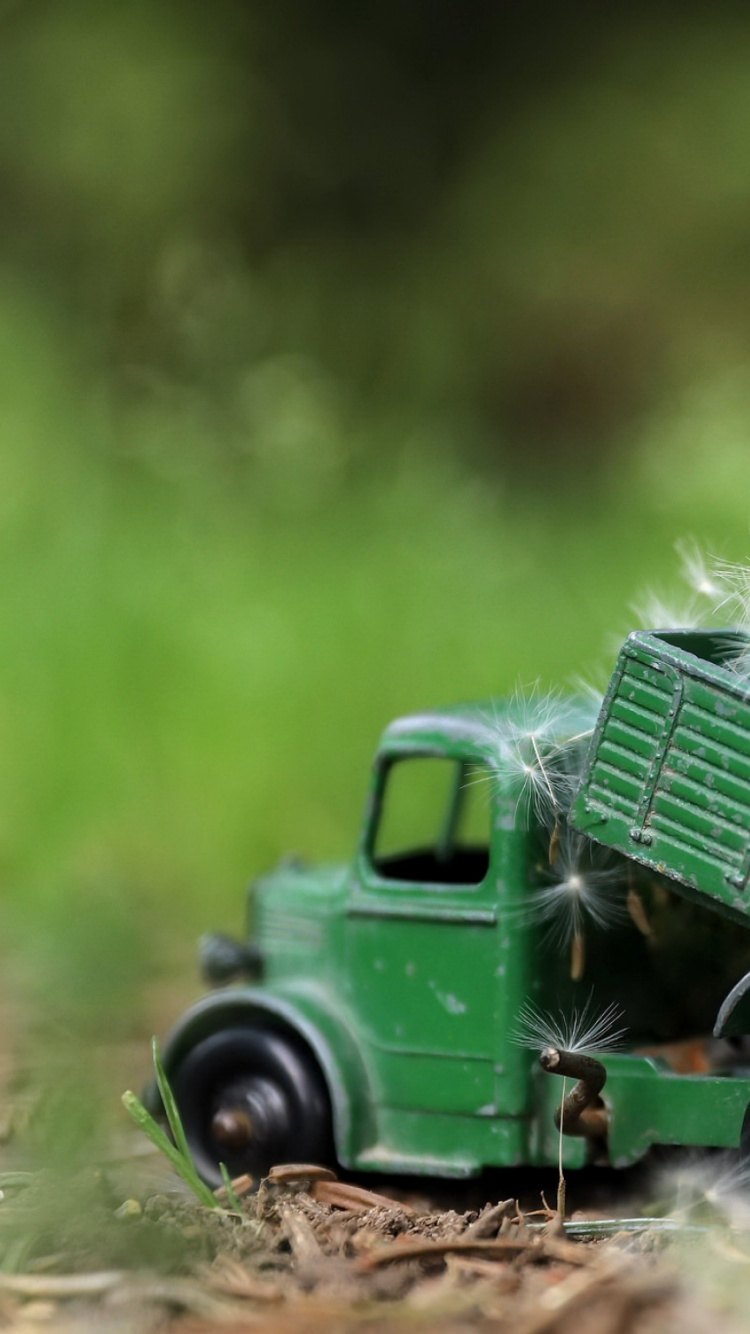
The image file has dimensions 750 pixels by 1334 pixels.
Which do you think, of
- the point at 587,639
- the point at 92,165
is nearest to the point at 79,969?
the point at 587,639

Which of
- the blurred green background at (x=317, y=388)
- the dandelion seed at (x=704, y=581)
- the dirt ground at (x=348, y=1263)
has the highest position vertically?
the blurred green background at (x=317, y=388)

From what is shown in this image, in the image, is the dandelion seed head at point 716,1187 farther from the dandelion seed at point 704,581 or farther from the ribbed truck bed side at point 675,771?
the dandelion seed at point 704,581

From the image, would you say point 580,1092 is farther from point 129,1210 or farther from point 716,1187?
point 129,1210

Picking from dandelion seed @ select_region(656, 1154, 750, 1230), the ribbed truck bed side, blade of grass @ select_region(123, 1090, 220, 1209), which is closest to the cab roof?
the ribbed truck bed side

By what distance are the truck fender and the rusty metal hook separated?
0.62 meters

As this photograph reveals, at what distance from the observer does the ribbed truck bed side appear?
3803 mm

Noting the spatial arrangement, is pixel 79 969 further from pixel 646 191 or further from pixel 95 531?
pixel 646 191

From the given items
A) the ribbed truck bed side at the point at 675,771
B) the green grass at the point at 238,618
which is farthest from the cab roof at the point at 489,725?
the green grass at the point at 238,618

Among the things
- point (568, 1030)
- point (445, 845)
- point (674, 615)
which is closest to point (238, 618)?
point (445, 845)

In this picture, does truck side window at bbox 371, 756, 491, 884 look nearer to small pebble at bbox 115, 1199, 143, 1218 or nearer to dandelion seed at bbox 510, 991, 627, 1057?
dandelion seed at bbox 510, 991, 627, 1057

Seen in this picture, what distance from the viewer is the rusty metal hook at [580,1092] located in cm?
398

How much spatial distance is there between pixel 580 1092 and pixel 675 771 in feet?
2.82

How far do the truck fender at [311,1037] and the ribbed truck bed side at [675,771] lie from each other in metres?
1.12

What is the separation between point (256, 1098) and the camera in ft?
15.6
